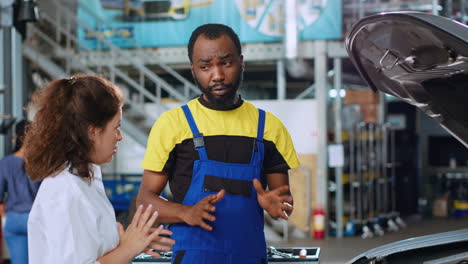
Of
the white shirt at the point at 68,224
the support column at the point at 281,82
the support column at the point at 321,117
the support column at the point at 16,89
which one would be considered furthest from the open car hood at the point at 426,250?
the support column at the point at 281,82

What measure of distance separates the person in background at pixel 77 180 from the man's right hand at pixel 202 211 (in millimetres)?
143

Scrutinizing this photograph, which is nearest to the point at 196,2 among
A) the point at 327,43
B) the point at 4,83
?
the point at 327,43

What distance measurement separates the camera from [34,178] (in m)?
1.62

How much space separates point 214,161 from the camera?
1.92 meters

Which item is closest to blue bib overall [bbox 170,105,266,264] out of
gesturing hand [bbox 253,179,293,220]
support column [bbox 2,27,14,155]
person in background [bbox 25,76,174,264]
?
gesturing hand [bbox 253,179,293,220]

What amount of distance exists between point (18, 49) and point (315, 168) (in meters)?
4.49

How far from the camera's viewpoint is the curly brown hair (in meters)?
1.58

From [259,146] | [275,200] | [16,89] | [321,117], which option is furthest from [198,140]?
[321,117]

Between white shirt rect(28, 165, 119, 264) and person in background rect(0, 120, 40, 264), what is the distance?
3.04 metres

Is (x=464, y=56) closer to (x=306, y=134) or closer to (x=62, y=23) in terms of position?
(x=306, y=134)

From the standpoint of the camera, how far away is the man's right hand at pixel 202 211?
5.74ft

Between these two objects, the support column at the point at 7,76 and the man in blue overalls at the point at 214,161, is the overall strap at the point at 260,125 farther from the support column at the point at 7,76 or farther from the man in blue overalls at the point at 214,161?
the support column at the point at 7,76

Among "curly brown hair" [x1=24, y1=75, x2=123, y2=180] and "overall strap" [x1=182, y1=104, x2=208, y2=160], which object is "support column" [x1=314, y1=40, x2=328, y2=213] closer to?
"overall strap" [x1=182, y1=104, x2=208, y2=160]

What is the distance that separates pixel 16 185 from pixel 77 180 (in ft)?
10.4
